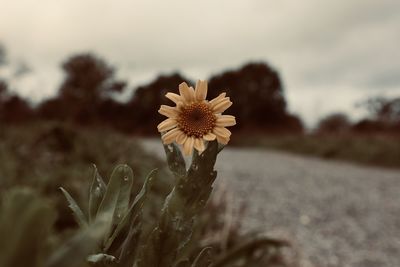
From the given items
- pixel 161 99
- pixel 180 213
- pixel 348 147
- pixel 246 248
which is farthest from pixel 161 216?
pixel 161 99

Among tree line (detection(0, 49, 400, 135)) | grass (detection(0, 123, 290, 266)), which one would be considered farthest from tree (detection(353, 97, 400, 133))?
grass (detection(0, 123, 290, 266))

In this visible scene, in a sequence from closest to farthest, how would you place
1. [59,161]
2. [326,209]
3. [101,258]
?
[101,258] < [59,161] < [326,209]

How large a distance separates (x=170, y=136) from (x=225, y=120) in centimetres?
5

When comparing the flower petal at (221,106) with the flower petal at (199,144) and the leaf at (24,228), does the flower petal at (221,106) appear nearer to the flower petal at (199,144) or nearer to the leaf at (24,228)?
the flower petal at (199,144)

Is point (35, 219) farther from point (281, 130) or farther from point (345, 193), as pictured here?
point (281, 130)

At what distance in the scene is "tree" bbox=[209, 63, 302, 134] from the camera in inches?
944

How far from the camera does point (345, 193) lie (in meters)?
8.46

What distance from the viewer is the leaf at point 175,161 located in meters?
0.51

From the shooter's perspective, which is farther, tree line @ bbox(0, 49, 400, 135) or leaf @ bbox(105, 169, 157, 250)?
tree line @ bbox(0, 49, 400, 135)

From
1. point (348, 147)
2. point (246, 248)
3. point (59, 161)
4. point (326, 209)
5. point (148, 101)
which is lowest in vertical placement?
point (246, 248)

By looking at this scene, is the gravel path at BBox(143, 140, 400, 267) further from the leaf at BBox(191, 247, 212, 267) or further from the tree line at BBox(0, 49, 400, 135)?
the tree line at BBox(0, 49, 400, 135)

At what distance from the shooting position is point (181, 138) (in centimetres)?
48

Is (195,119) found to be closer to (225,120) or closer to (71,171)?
(225,120)

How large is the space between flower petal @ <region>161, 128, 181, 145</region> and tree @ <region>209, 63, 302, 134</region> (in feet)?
76.0
